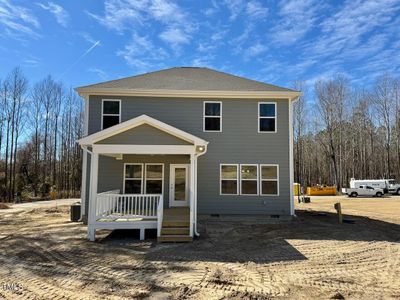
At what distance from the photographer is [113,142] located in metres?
10.2

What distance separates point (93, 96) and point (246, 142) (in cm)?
725

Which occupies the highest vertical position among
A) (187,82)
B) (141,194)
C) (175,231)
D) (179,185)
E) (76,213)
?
(187,82)

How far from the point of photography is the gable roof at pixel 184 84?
13.7 meters

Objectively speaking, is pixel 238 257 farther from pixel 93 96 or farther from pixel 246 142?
pixel 93 96

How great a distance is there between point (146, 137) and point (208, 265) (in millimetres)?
4963

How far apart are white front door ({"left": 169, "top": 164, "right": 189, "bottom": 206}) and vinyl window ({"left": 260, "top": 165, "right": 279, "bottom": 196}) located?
11.2 ft

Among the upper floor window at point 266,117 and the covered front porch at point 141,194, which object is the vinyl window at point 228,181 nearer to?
the upper floor window at point 266,117

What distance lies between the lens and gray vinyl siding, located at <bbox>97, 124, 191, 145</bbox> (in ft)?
33.7

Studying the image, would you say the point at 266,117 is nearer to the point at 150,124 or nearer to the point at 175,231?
the point at 150,124

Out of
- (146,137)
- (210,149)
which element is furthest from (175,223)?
(210,149)

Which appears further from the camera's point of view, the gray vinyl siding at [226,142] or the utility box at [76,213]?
the gray vinyl siding at [226,142]

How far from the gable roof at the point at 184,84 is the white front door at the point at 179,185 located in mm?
3547

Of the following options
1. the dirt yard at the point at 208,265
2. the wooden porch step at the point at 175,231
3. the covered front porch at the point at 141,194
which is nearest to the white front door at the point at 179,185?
the covered front porch at the point at 141,194

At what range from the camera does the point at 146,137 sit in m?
10.4
